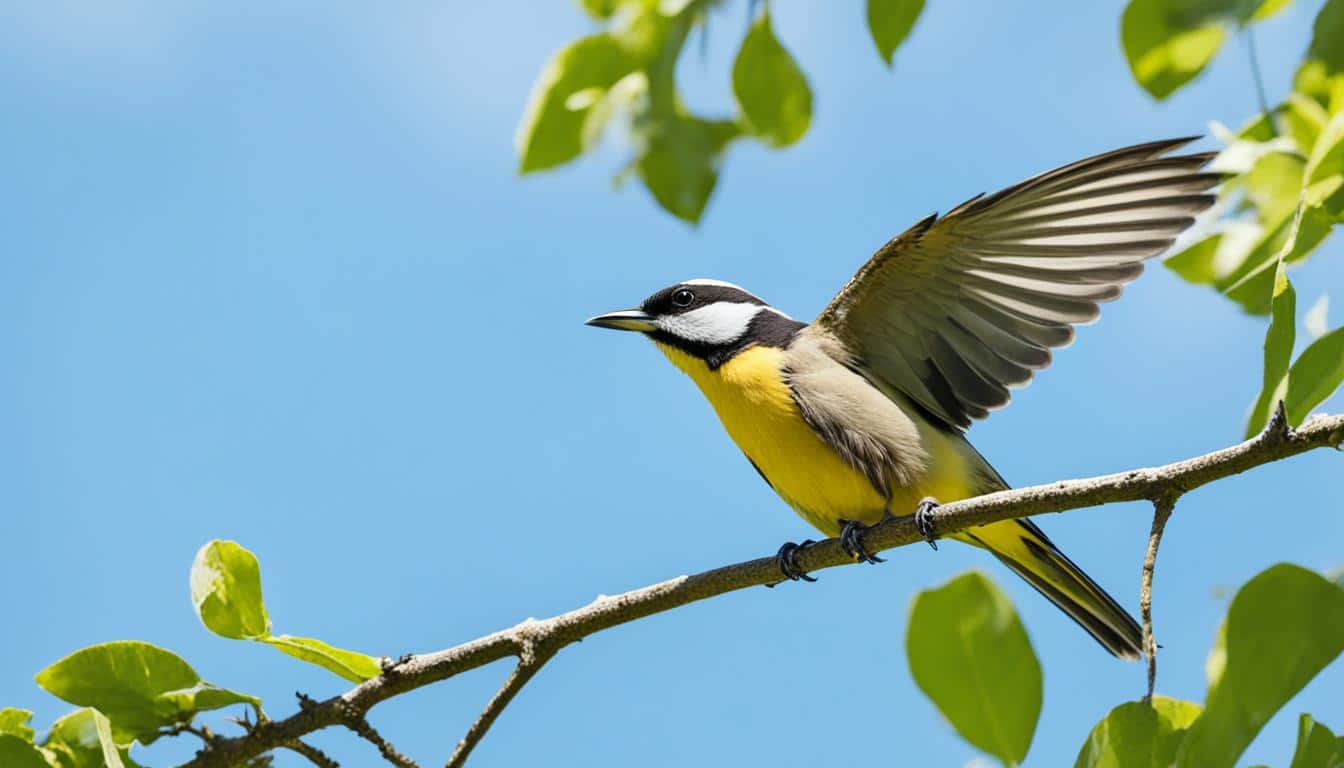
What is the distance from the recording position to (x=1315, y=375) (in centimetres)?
207

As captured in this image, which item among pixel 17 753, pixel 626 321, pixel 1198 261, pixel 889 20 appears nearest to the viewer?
pixel 889 20

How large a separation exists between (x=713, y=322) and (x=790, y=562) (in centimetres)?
205

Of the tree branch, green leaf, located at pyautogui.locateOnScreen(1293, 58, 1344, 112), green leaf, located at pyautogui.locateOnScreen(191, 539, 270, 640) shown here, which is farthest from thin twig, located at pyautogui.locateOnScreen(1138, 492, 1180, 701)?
green leaf, located at pyautogui.locateOnScreen(191, 539, 270, 640)

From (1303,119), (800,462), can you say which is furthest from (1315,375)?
(800,462)

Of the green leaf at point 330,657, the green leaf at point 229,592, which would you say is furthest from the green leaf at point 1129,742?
the green leaf at point 229,592

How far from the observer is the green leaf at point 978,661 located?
1.67 m

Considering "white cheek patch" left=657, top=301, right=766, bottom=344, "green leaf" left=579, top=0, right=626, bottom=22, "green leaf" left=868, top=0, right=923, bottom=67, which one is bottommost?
"green leaf" left=868, top=0, right=923, bottom=67

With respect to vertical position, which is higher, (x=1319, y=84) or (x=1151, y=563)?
(x=1319, y=84)

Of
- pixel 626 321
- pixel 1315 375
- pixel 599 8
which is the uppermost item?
pixel 626 321

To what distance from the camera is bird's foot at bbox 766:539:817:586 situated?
3977 mm

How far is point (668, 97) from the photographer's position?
1935mm

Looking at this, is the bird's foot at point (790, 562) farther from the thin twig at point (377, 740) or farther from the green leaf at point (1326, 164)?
the green leaf at point (1326, 164)

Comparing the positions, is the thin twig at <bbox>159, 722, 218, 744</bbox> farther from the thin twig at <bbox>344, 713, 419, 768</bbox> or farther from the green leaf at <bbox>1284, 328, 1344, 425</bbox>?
the green leaf at <bbox>1284, 328, 1344, 425</bbox>

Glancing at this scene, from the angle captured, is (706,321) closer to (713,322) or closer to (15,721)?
(713,322)
